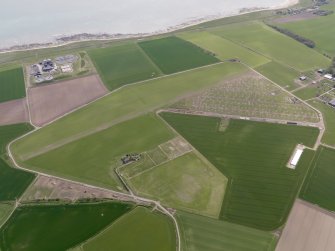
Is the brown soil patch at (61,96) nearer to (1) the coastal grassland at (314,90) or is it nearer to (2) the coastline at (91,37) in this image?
(2) the coastline at (91,37)

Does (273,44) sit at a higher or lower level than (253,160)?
higher

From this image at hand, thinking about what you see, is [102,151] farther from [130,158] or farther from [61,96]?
[61,96]

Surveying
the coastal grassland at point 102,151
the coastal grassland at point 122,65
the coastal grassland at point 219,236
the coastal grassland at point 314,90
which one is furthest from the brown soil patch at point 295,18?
the coastal grassland at point 219,236

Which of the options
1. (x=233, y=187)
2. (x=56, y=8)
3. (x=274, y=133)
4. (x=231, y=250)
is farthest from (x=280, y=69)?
(x=56, y=8)

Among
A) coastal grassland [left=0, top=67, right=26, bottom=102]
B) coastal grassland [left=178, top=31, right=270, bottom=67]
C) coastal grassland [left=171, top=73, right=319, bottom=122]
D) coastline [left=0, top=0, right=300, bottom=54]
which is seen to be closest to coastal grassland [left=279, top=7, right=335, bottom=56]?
coastal grassland [left=178, top=31, right=270, bottom=67]

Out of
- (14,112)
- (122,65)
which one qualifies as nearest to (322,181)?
(122,65)
